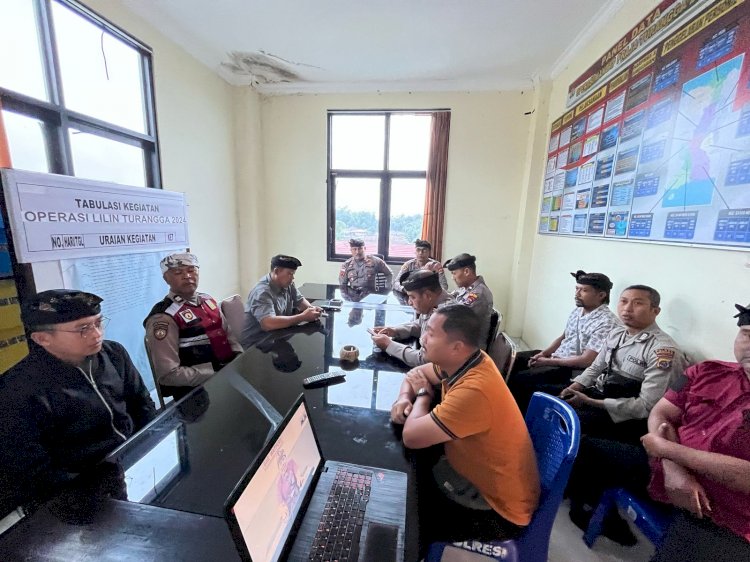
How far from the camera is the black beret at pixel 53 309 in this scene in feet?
3.52

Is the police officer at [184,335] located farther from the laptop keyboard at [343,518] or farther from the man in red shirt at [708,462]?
the man in red shirt at [708,462]

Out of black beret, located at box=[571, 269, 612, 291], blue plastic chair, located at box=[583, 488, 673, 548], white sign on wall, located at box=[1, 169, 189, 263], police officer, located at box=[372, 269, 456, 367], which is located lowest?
blue plastic chair, located at box=[583, 488, 673, 548]

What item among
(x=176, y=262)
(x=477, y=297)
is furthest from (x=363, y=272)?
(x=176, y=262)

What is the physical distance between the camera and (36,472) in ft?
3.09

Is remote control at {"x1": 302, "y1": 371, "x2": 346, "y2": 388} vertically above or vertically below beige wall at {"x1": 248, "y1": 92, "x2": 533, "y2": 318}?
below

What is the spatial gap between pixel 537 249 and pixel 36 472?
13.5 ft

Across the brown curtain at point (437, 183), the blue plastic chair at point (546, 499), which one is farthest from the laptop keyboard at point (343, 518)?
the brown curtain at point (437, 183)

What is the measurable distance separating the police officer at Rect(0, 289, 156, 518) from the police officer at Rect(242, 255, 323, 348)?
914 mm

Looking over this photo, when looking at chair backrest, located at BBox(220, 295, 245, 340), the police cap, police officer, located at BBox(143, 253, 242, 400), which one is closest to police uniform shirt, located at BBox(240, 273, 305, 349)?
chair backrest, located at BBox(220, 295, 245, 340)

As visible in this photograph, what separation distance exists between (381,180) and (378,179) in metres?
0.05

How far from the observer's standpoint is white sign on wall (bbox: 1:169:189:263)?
1.68 m

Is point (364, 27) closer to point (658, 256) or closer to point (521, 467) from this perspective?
point (658, 256)

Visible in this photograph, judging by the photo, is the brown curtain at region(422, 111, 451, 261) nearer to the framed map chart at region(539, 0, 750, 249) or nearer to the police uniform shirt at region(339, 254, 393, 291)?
the police uniform shirt at region(339, 254, 393, 291)

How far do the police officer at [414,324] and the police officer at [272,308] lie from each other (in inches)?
23.8
